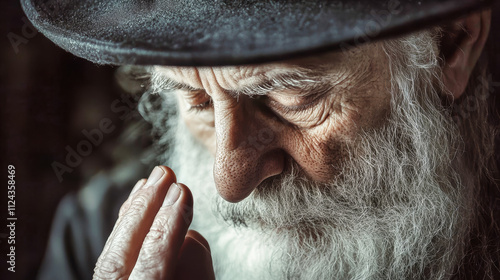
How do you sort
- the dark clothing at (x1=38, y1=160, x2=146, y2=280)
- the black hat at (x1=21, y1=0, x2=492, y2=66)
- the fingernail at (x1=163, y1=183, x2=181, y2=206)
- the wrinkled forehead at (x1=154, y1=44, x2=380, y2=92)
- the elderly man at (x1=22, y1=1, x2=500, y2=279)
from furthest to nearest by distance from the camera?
the dark clothing at (x1=38, y1=160, x2=146, y2=280)
the fingernail at (x1=163, y1=183, x2=181, y2=206)
the wrinkled forehead at (x1=154, y1=44, x2=380, y2=92)
the elderly man at (x1=22, y1=1, x2=500, y2=279)
the black hat at (x1=21, y1=0, x2=492, y2=66)

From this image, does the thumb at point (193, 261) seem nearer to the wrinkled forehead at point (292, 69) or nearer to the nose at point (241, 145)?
the nose at point (241, 145)

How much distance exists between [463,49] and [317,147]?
363mm

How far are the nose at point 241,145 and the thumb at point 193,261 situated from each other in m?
0.12

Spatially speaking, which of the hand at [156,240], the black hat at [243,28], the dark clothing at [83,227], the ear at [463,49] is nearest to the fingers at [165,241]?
the hand at [156,240]

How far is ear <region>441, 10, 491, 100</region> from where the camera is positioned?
0.85 m

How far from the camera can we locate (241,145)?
85cm

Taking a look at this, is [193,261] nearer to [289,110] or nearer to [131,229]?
[131,229]

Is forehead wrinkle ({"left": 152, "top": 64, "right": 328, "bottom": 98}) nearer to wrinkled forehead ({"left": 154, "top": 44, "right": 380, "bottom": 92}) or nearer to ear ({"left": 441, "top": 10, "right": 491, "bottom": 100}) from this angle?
wrinkled forehead ({"left": 154, "top": 44, "right": 380, "bottom": 92})

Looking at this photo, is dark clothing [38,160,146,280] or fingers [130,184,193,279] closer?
fingers [130,184,193,279]

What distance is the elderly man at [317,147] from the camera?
615mm

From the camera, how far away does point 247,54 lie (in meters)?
0.48

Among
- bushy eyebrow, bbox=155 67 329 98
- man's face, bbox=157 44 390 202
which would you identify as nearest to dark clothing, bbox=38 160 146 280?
man's face, bbox=157 44 390 202

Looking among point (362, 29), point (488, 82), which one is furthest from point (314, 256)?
point (362, 29)

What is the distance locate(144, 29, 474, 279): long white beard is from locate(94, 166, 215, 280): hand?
0.21 m
